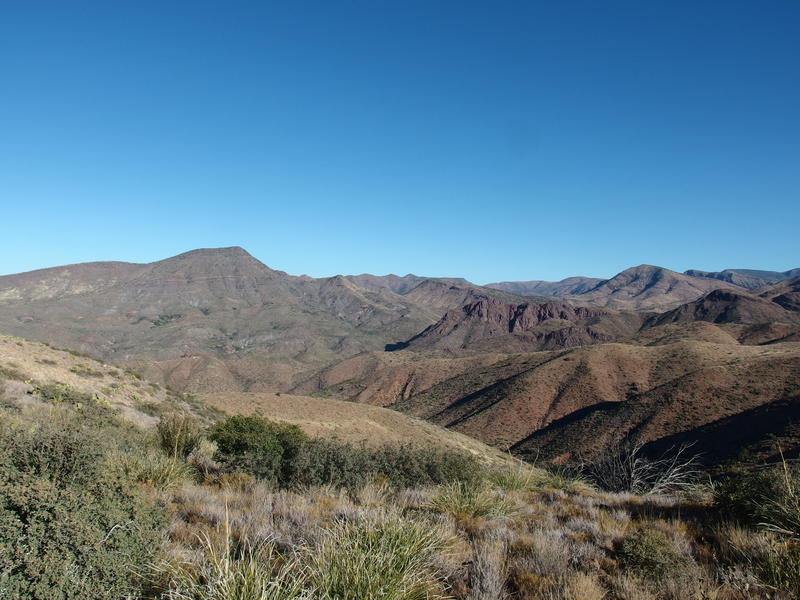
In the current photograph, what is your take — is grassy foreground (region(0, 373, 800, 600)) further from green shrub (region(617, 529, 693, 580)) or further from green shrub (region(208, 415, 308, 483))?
green shrub (region(208, 415, 308, 483))

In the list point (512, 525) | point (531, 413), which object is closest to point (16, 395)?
point (512, 525)

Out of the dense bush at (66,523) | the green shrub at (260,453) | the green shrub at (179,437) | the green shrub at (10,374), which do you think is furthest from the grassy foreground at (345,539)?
the green shrub at (10,374)

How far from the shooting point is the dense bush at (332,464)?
9.66 meters

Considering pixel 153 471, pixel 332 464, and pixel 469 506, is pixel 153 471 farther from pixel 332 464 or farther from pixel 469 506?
pixel 469 506

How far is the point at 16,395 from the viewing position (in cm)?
1647

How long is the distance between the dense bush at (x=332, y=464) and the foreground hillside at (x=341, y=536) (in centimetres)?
9

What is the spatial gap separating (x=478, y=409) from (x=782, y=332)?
229ft

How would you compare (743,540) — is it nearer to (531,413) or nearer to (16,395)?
(16,395)

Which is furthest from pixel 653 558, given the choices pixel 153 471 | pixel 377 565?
pixel 153 471

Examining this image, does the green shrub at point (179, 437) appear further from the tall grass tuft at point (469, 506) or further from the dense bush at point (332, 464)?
the tall grass tuft at point (469, 506)

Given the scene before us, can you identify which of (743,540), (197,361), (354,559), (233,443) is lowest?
(197,361)

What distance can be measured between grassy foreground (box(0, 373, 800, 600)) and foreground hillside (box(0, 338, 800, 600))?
0.02 metres

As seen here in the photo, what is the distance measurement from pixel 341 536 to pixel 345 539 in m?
0.21

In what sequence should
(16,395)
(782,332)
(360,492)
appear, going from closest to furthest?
(360,492), (16,395), (782,332)
